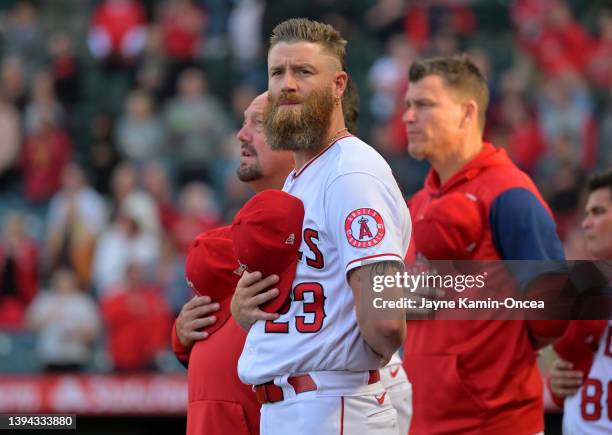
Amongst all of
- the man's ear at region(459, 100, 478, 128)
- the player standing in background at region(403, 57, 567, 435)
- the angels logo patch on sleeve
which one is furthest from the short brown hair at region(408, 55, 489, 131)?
the angels logo patch on sleeve

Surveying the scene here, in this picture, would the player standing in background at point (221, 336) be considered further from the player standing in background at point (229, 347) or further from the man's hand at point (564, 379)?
the man's hand at point (564, 379)

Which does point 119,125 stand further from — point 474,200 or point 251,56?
point 474,200

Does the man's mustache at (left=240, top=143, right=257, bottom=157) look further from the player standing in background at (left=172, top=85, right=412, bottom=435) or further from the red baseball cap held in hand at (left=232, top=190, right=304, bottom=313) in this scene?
the red baseball cap held in hand at (left=232, top=190, right=304, bottom=313)

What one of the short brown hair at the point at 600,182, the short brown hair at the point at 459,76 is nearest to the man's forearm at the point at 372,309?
the short brown hair at the point at 600,182

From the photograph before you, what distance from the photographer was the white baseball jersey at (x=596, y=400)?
4.55m

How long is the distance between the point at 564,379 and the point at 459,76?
4.86 feet

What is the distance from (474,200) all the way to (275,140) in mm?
1290

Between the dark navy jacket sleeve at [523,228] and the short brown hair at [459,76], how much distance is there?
0.67 m

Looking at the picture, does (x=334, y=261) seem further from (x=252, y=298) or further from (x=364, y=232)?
(x=252, y=298)

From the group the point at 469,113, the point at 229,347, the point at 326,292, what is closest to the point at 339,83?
the point at 326,292

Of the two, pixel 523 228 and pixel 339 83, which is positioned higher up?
pixel 339 83

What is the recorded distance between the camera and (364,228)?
11.0 ft

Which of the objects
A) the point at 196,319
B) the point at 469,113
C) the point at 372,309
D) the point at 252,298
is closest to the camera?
the point at 372,309

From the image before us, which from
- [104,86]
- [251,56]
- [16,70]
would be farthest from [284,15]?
[16,70]
